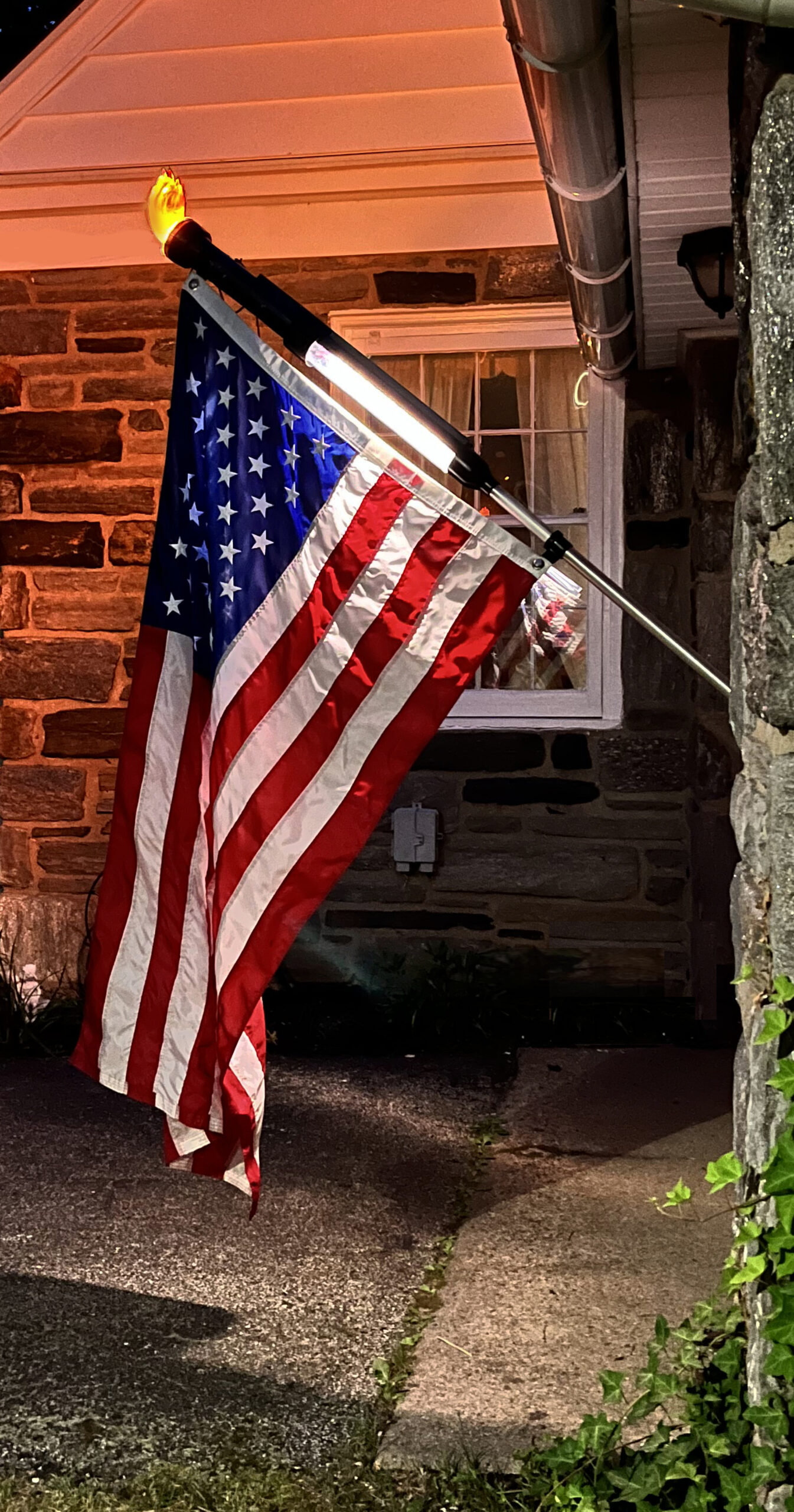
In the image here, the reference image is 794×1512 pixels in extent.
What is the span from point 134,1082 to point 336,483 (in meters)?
1.28

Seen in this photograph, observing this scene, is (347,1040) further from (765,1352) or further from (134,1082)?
(765,1352)

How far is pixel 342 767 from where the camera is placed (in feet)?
8.67

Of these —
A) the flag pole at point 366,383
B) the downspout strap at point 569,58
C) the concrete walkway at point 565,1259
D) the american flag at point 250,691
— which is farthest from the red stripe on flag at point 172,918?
the downspout strap at point 569,58

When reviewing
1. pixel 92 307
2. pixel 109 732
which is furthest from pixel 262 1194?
pixel 92 307

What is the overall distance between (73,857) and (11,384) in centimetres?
209

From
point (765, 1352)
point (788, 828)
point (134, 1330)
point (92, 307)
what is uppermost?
point (92, 307)

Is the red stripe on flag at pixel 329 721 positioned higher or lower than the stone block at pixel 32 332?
lower

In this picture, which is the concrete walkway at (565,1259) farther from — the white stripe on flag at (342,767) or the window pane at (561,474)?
the window pane at (561,474)

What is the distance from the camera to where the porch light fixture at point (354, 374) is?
8.29ft

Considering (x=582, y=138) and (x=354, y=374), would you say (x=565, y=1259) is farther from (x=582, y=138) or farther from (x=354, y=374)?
(x=582, y=138)

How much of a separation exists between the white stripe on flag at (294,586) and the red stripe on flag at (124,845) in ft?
0.62

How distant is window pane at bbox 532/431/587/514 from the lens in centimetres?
579

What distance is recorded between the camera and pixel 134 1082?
2816mm

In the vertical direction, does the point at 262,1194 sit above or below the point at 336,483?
below
